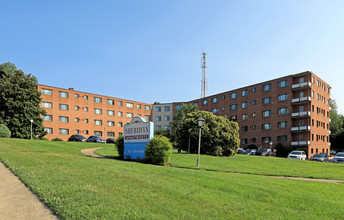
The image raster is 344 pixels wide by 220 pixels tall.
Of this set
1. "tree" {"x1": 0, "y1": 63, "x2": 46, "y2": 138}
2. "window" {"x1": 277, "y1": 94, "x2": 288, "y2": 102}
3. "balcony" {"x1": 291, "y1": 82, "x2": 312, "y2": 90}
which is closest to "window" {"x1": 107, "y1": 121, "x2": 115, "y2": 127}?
"tree" {"x1": 0, "y1": 63, "x2": 46, "y2": 138}

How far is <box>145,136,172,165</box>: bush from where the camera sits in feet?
52.6

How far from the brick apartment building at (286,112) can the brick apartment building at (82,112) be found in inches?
1206

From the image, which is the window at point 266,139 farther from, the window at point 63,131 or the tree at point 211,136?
the window at point 63,131

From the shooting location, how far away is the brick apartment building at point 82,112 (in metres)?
59.9

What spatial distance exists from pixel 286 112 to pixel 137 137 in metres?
46.4

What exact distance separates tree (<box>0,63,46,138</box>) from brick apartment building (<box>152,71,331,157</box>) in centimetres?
4474

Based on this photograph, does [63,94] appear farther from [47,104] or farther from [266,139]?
[266,139]

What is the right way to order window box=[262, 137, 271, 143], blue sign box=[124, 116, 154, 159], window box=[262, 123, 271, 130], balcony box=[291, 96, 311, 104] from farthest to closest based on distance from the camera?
window box=[262, 123, 271, 130] < window box=[262, 137, 271, 143] < balcony box=[291, 96, 311, 104] < blue sign box=[124, 116, 154, 159]

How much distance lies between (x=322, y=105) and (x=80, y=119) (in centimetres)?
5664

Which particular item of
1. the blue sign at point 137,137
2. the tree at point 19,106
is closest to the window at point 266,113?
the tree at point 19,106

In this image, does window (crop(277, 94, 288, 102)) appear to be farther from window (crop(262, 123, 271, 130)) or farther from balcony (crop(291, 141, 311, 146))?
balcony (crop(291, 141, 311, 146))

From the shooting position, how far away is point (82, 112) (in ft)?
214

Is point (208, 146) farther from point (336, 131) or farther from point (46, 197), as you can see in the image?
point (336, 131)

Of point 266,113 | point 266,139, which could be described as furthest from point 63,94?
point 266,139
